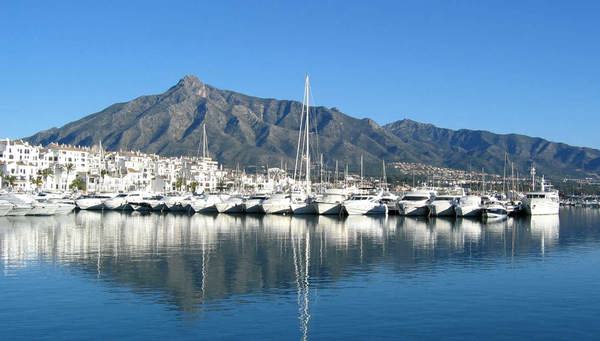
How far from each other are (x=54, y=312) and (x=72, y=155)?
156 meters

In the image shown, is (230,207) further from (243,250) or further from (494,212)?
(243,250)

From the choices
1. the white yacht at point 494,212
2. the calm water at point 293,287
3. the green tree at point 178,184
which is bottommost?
the calm water at point 293,287

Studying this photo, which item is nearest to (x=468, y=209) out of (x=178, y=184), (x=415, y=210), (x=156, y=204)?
→ (x=415, y=210)

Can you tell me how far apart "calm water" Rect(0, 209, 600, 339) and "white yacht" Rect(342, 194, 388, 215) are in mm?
31044

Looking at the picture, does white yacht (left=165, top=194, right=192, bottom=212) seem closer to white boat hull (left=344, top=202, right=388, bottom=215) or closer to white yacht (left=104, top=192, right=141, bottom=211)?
white yacht (left=104, top=192, right=141, bottom=211)

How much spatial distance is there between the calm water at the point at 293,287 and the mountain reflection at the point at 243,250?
133 millimetres

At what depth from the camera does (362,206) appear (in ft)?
279

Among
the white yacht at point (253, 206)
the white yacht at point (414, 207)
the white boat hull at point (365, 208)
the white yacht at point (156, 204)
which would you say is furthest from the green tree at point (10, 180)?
the white yacht at point (414, 207)

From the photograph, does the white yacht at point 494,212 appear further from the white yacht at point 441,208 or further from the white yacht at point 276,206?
the white yacht at point 276,206

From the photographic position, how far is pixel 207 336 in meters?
A: 20.3

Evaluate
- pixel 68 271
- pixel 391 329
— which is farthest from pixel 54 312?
pixel 391 329

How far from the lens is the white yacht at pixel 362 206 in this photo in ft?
277

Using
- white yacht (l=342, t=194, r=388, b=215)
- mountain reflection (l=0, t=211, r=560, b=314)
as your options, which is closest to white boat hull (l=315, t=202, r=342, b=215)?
white yacht (l=342, t=194, r=388, b=215)

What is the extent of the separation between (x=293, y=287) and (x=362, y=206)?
57.1 metres
